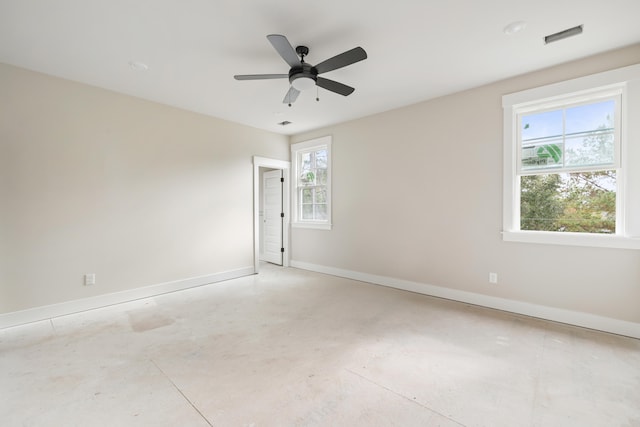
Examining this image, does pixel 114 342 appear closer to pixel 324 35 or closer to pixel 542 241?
pixel 324 35

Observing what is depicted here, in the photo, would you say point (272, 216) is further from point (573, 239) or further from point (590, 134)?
point (590, 134)

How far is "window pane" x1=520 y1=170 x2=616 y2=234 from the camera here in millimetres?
2984

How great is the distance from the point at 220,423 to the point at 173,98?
157 inches

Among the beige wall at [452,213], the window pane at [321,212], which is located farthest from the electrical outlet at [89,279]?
the window pane at [321,212]

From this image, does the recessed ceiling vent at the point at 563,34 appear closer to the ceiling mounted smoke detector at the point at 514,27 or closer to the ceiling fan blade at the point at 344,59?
the ceiling mounted smoke detector at the point at 514,27

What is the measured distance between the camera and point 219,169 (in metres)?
4.90

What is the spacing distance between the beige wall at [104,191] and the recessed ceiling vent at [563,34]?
14.4ft

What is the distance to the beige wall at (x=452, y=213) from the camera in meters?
2.96

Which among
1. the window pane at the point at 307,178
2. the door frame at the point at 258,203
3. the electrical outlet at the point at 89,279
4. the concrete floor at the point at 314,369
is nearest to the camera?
the concrete floor at the point at 314,369

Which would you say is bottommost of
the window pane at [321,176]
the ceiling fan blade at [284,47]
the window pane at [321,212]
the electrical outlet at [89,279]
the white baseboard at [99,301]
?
the white baseboard at [99,301]

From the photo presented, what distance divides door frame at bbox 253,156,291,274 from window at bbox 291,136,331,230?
182 millimetres

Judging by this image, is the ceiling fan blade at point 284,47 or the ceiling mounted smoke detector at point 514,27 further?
the ceiling mounted smoke detector at point 514,27

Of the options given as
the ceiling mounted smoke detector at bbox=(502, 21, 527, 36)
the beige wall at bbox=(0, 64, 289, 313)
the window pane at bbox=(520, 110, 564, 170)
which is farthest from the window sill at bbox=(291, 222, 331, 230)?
the ceiling mounted smoke detector at bbox=(502, 21, 527, 36)

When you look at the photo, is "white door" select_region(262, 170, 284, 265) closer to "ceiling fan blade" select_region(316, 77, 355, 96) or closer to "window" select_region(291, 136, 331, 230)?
"window" select_region(291, 136, 331, 230)
